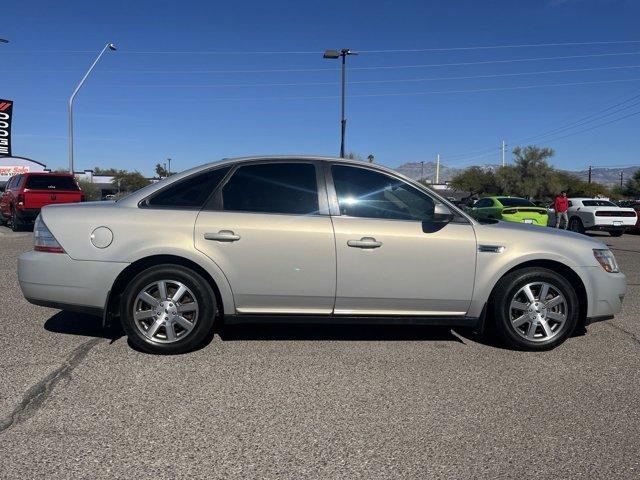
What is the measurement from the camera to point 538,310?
466 cm

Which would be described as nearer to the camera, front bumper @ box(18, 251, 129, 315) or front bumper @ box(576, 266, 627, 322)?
front bumper @ box(18, 251, 129, 315)

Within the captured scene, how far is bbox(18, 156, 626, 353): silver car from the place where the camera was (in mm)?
4434

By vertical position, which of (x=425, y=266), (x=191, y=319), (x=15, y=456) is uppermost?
(x=425, y=266)

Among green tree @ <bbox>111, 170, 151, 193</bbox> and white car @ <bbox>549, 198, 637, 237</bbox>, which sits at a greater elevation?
green tree @ <bbox>111, 170, 151, 193</bbox>

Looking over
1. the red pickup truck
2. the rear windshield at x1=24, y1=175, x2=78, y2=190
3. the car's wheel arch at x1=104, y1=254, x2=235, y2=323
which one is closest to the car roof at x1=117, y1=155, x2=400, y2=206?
the car's wheel arch at x1=104, y1=254, x2=235, y2=323

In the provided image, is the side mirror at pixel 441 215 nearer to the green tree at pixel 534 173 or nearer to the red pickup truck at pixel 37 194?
the red pickup truck at pixel 37 194

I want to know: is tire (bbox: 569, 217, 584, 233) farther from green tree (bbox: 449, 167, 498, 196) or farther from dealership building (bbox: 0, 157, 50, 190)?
green tree (bbox: 449, 167, 498, 196)

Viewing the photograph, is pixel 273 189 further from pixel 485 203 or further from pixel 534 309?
pixel 485 203

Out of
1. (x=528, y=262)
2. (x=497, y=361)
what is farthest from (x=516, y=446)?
(x=528, y=262)

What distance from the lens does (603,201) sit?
19594 mm

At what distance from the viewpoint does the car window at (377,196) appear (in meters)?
4.61

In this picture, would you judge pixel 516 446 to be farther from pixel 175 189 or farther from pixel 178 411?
pixel 175 189

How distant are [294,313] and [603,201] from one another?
18435 mm

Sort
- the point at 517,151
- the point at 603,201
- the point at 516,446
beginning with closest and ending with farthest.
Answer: the point at 516,446 → the point at 603,201 → the point at 517,151
